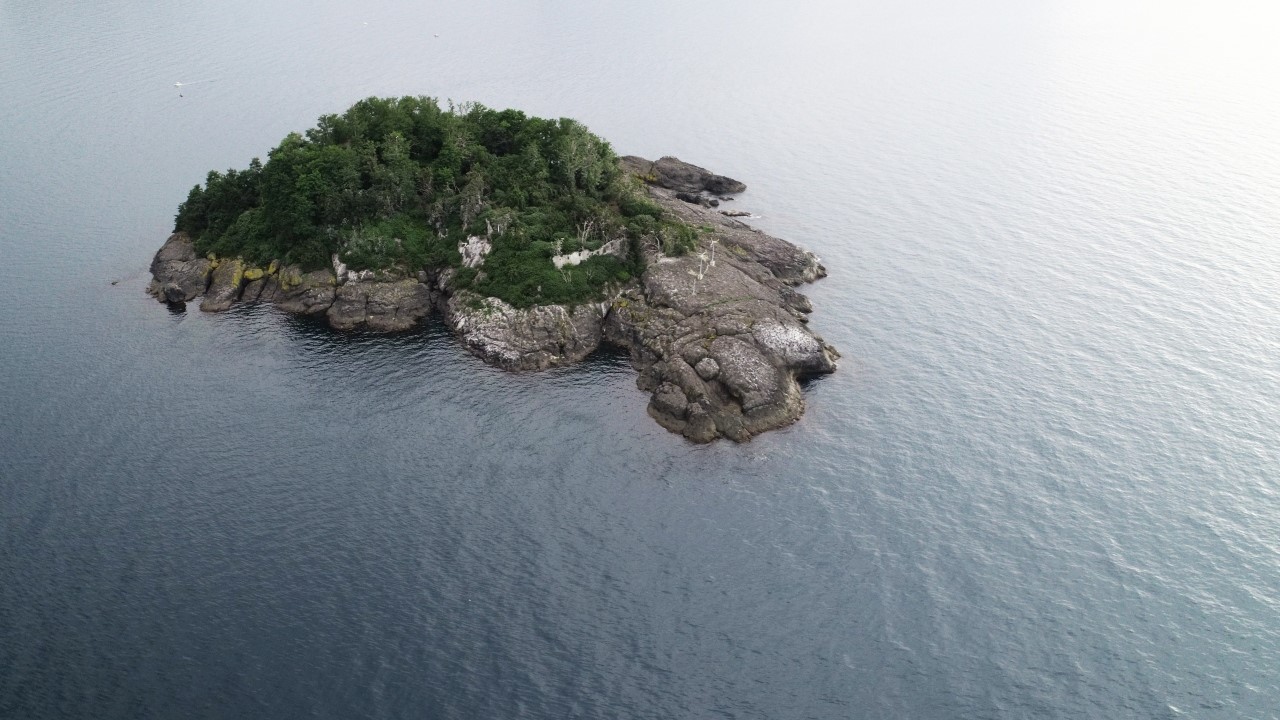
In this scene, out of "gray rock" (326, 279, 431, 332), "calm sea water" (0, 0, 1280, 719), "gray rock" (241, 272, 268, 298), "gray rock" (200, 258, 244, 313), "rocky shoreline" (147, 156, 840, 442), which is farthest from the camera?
"gray rock" (241, 272, 268, 298)

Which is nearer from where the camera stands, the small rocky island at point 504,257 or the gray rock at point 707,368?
the gray rock at point 707,368

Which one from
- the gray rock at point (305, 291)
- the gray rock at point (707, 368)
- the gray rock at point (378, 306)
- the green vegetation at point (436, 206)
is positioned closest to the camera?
the gray rock at point (707, 368)

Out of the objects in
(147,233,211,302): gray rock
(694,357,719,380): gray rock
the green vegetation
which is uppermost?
the green vegetation

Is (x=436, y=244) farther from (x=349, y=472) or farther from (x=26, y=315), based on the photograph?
(x=26, y=315)

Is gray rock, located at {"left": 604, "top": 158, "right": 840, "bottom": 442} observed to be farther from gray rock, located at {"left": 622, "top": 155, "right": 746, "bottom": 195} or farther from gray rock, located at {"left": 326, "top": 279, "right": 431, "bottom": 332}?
gray rock, located at {"left": 622, "top": 155, "right": 746, "bottom": 195}

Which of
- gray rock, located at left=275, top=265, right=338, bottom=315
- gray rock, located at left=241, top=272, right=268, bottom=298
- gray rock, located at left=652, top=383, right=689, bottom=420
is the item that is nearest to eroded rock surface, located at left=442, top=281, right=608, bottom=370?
gray rock, located at left=652, top=383, right=689, bottom=420

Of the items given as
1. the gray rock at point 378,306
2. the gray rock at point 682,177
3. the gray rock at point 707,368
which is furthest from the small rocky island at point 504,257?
the gray rock at point 682,177

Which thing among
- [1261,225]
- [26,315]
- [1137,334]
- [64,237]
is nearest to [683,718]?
[1137,334]

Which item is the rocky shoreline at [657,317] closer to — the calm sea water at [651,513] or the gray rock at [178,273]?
the gray rock at [178,273]

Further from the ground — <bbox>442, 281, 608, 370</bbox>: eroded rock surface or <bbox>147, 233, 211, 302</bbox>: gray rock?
<bbox>442, 281, 608, 370</bbox>: eroded rock surface
